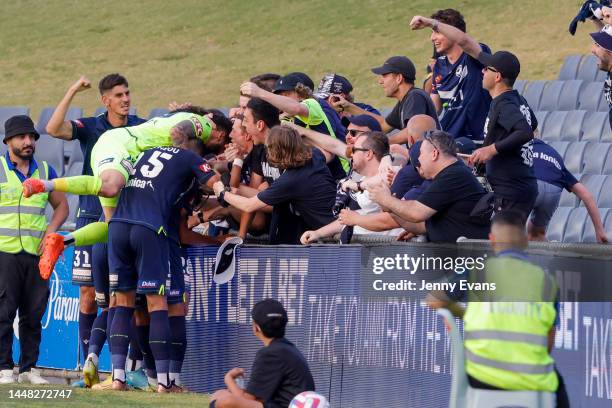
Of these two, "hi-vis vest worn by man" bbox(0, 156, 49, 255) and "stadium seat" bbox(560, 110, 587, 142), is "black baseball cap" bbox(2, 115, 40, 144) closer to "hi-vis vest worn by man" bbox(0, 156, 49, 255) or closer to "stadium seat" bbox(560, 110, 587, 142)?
"hi-vis vest worn by man" bbox(0, 156, 49, 255)

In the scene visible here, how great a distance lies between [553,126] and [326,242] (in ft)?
26.7

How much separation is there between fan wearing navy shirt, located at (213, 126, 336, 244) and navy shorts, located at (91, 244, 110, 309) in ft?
3.68

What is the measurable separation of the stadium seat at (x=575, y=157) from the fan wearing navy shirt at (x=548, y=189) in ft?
19.8

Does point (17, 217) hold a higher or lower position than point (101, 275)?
higher

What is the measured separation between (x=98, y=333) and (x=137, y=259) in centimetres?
99

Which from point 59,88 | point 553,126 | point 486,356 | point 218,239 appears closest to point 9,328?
point 218,239

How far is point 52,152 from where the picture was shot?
66.7 feet

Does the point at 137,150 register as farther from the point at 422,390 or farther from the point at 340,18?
the point at 340,18

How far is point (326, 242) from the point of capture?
899 centimetres

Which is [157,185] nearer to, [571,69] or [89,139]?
[89,139]

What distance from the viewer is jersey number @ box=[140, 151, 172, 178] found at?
9117mm

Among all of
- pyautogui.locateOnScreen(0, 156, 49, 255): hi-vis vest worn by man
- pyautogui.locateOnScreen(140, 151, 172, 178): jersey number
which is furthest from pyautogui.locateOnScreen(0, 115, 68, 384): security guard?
pyautogui.locateOnScreen(140, 151, 172, 178): jersey number

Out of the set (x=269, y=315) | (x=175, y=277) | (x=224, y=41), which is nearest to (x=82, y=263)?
(x=175, y=277)

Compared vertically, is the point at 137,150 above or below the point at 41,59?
below
